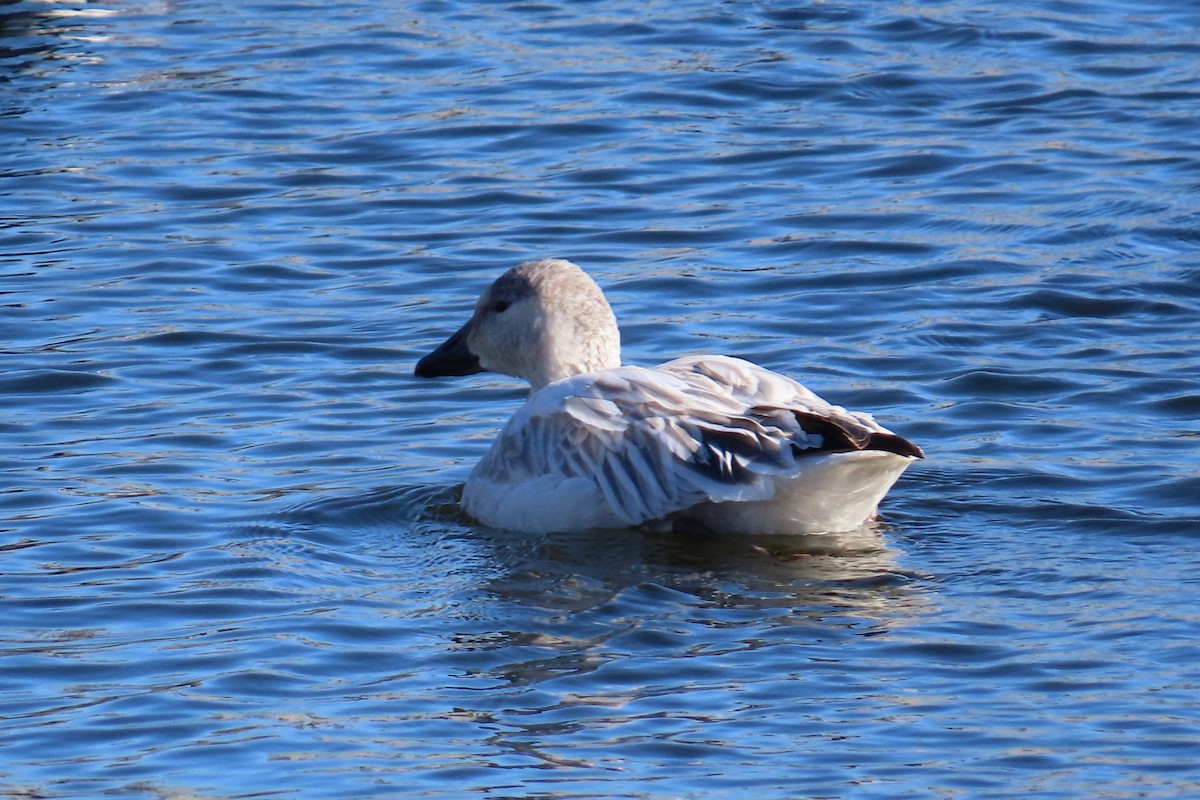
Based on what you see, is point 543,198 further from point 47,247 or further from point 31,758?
point 31,758

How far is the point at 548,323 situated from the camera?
8.39 m

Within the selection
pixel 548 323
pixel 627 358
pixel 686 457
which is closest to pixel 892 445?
pixel 686 457

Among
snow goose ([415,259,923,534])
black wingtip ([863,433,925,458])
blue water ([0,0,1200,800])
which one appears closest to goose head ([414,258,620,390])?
snow goose ([415,259,923,534])

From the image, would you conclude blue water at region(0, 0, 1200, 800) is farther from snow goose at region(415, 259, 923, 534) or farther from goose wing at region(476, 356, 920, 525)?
goose wing at region(476, 356, 920, 525)

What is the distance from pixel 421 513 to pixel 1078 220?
4927 millimetres

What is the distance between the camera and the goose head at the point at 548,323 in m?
8.41

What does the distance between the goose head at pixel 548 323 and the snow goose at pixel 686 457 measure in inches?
17.4

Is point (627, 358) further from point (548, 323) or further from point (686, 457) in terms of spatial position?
point (686, 457)

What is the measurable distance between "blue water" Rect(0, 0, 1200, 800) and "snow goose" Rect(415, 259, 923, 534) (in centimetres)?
14

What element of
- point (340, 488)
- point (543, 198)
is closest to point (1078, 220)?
point (543, 198)

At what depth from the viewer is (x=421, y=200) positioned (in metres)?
12.5

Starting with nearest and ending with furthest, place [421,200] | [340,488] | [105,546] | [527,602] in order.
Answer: [527,602] → [105,546] → [340,488] → [421,200]

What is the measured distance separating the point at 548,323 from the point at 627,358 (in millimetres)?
1563

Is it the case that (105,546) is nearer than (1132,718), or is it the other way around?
(1132,718)
